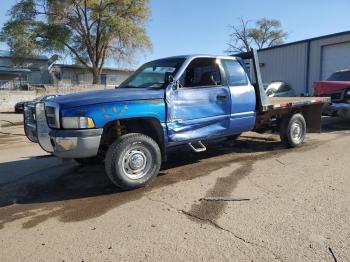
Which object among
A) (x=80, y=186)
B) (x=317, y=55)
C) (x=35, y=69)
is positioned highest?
(x=317, y=55)

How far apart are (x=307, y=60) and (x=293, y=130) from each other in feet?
52.9

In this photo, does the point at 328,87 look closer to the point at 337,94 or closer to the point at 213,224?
the point at 337,94

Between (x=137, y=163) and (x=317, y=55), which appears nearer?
(x=137, y=163)

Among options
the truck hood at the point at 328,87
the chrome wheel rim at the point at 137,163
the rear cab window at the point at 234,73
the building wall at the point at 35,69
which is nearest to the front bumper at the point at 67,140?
the chrome wheel rim at the point at 137,163

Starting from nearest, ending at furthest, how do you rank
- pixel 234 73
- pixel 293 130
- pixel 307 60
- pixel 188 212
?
pixel 188 212
pixel 234 73
pixel 293 130
pixel 307 60

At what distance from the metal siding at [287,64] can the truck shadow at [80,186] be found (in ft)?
53.5

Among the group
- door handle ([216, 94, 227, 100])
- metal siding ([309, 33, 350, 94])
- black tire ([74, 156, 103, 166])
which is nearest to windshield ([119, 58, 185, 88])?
door handle ([216, 94, 227, 100])

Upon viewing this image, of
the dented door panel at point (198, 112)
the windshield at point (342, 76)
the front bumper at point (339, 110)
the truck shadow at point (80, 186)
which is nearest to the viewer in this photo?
the truck shadow at point (80, 186)

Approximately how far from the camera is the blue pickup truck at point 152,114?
202 inches

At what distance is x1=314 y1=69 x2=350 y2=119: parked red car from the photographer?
10852mm

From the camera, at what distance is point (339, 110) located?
1084 cm

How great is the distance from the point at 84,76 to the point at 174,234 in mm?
53064

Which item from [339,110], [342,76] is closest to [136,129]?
[339,110]

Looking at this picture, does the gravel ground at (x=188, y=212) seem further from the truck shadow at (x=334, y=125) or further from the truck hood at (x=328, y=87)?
the truck hood at (x=328, y=87)
